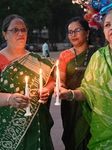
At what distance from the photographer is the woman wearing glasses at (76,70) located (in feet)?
9.87

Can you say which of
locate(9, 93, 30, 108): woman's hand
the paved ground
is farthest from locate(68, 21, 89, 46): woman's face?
the paved ground

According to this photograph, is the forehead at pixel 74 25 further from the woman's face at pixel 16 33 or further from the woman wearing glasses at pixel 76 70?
the woman's face at pixel 16 33

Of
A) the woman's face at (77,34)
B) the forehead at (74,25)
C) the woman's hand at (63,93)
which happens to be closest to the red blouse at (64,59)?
the woman's face at (77,34)

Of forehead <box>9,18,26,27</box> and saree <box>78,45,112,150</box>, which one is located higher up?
forehead <box>9,18,26,27</box>

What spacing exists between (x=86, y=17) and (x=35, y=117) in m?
1.36

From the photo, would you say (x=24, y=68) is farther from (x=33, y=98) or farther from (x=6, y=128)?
(x=6, y=128)

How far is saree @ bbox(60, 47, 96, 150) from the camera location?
297cm

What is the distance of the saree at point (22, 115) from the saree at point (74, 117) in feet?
2.22

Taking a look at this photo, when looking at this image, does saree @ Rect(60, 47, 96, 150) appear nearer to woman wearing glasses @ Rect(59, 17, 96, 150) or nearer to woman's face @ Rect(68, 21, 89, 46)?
woman wearing glasses @ Rect(59, 17, 96, 150)

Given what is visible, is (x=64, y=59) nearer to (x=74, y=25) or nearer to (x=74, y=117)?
(x=74, y=25)

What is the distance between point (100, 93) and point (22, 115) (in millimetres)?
753

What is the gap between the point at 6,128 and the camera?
2.35m

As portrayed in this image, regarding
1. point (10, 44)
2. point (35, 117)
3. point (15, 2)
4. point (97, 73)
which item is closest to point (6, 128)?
point (35, 117)

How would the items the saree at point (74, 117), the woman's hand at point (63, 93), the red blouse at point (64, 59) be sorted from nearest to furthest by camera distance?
the woman's hand at point (63, 93) → the saree at point (74, 117) → the red blouse at point (64, 59)
